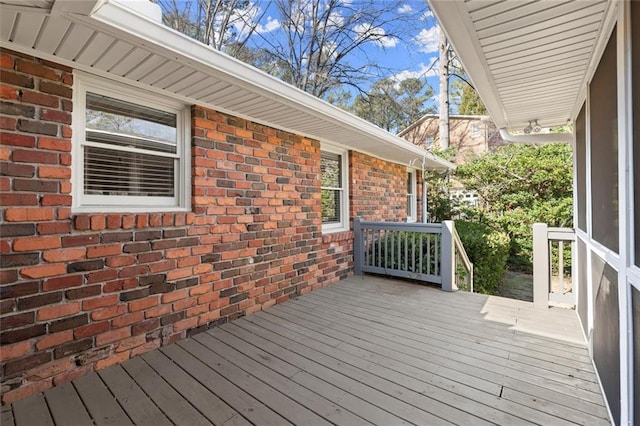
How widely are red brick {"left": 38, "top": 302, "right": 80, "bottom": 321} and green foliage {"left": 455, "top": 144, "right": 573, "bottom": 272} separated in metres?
9.55

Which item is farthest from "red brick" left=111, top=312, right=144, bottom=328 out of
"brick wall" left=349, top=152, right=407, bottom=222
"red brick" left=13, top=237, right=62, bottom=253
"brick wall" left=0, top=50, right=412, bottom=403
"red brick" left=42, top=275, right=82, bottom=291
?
"brick wall" left=349, top=152, right=407, bottom=222

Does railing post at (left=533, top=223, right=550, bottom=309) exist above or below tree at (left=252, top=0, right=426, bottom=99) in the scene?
below

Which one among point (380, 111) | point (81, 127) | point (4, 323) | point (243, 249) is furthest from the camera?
point (380, 111)

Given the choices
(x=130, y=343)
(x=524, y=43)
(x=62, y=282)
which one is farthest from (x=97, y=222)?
(x=524, y=43)

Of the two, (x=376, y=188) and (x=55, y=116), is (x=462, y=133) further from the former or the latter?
(x=55, y=116)

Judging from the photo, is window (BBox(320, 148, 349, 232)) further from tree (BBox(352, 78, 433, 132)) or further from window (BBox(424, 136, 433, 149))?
window (BBox(424, 136, 433, 149))

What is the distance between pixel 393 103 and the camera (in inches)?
471

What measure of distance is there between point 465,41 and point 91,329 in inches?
129

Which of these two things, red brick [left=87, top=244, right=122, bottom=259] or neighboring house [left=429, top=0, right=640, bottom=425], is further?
red brick [left=87, top=244, right=122, bottom=259]

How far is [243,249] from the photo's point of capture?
3.44 m

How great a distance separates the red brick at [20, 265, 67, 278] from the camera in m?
1.98

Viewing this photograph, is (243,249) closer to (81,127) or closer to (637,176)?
(81,127)

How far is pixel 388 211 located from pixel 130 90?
17.1 feet

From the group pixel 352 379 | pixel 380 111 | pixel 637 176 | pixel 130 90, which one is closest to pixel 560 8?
pixel 637 176
